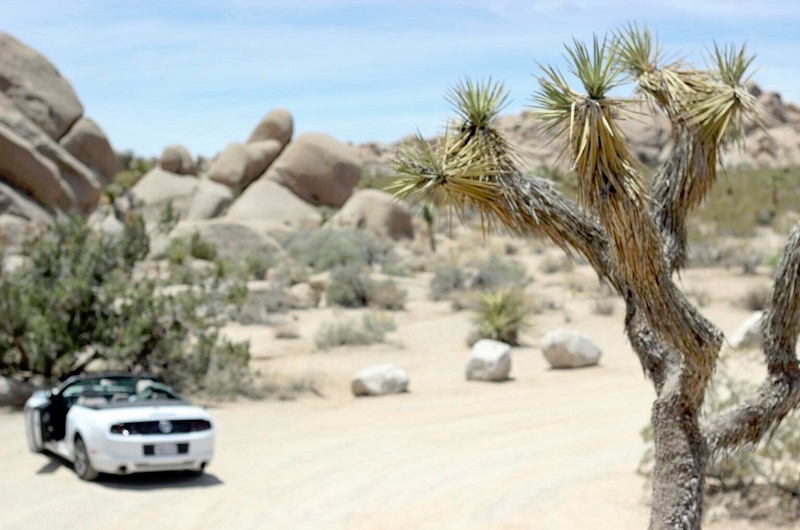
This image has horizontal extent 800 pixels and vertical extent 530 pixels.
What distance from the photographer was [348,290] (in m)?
27.8

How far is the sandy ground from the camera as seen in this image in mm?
9234

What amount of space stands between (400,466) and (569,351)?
7780mm

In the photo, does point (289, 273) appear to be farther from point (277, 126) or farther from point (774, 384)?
point (277, 126)

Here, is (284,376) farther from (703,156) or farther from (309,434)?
(703,156)

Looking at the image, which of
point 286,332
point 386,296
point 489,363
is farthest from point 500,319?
point 386,296

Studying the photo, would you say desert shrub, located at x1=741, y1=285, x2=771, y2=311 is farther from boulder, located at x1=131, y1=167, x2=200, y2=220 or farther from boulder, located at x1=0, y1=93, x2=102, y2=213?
boulder, located at x1=131, y1=167, x2=200, y2=220

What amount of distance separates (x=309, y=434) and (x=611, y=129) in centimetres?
858

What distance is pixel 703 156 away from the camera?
6.49 meters

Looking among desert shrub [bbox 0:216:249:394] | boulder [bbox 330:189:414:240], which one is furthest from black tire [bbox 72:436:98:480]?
boulder [bbox 330:189:414:240]

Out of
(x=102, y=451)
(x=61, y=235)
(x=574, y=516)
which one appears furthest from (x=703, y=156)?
(x=61, y=235)

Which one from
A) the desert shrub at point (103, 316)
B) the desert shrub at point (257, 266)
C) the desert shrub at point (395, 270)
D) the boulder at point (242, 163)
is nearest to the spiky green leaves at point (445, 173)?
the desert shrub at point (103, 316)

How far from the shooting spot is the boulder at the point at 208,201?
5088cm

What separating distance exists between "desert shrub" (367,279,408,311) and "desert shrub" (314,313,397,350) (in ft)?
14.9

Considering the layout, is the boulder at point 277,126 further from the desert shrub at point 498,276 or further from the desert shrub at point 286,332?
the desert shrub at point 286,332
